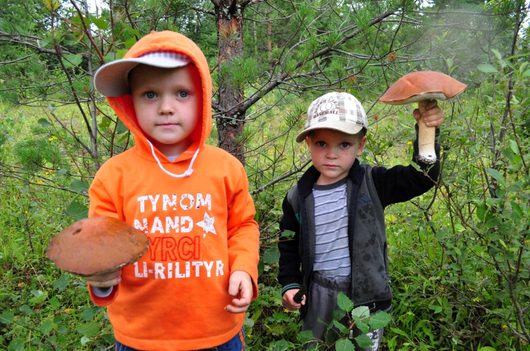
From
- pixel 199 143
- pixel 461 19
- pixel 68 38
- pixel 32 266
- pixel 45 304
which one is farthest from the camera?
pixel 32 266

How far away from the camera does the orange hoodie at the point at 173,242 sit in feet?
4.62

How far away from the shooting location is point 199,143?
1507 mm

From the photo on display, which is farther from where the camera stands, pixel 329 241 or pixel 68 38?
pixel 68 38

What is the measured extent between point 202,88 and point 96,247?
2.10 feet

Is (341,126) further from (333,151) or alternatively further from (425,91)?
(425,91)

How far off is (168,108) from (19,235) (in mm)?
2901

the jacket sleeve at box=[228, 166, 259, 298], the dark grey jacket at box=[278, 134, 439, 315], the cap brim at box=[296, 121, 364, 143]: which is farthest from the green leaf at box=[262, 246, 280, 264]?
the cap brim at box=[296, 121, 364, 143]

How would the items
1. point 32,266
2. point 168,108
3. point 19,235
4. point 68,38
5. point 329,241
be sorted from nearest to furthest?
point 168,108 → point 329,241 → point 68,38 → point 32,266 → point 19,235

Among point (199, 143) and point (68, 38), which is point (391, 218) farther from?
point (68, 38)

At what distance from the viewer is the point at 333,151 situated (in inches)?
68.1

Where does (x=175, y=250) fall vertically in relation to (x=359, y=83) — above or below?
below

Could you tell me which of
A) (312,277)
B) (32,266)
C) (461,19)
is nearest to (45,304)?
(32,266)

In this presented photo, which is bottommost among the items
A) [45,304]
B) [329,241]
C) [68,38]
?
[45,304]

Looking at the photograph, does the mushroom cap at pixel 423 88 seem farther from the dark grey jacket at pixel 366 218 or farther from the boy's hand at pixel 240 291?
the boy's hand at pixel 240 291
